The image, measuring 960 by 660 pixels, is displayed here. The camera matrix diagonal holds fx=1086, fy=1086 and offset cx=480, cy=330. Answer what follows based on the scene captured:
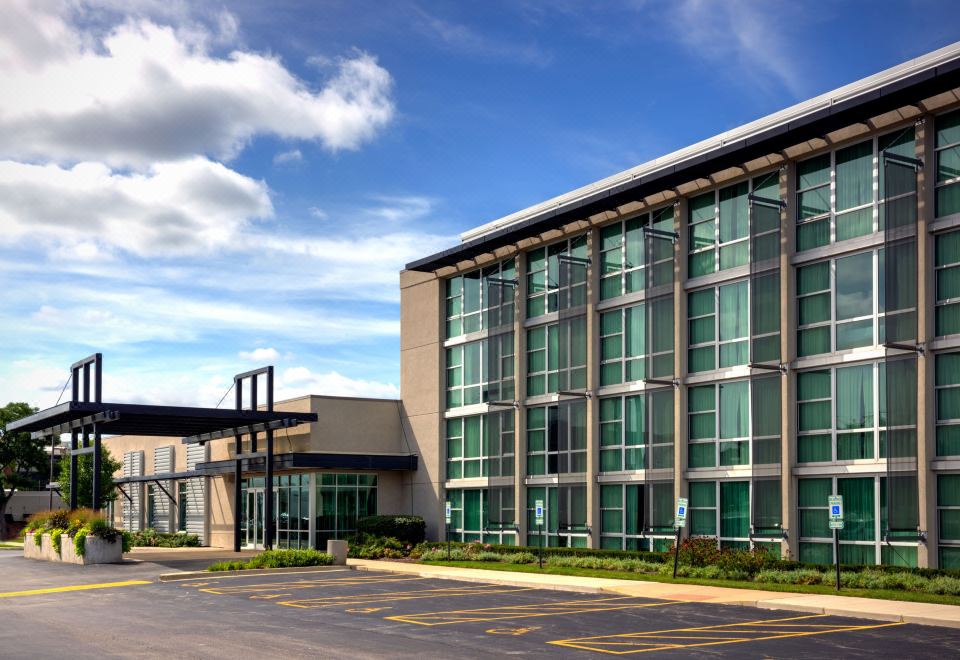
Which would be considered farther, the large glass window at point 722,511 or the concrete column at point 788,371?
the large glass window at point 722,511

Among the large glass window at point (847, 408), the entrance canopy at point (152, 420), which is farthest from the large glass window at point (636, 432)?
the entrance canopy at point (152, 420)

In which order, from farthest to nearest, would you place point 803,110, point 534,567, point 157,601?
point 534,567
point 803,110
point 157,601

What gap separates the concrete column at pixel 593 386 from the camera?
115 feet

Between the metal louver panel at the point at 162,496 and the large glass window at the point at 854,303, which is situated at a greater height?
the large glass window at the point at 854,303

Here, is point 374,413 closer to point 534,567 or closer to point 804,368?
point 534,567

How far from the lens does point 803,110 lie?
2980cm

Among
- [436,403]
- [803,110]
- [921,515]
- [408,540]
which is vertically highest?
[803,110]

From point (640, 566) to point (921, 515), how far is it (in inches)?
325

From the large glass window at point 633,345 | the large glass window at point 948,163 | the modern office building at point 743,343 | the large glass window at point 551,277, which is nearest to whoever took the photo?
the large glass window at point 948,163

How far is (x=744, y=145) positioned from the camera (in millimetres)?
28797

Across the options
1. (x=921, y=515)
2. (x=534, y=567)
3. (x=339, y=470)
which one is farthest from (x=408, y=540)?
(x=921, y=515)

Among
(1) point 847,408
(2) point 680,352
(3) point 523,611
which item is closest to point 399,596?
(3) point 523,611

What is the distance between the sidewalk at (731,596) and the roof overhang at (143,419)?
1082 centimetres

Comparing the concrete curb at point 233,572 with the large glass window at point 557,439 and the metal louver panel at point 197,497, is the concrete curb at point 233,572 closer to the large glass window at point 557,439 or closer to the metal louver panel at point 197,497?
the large glass window at point 557,439
